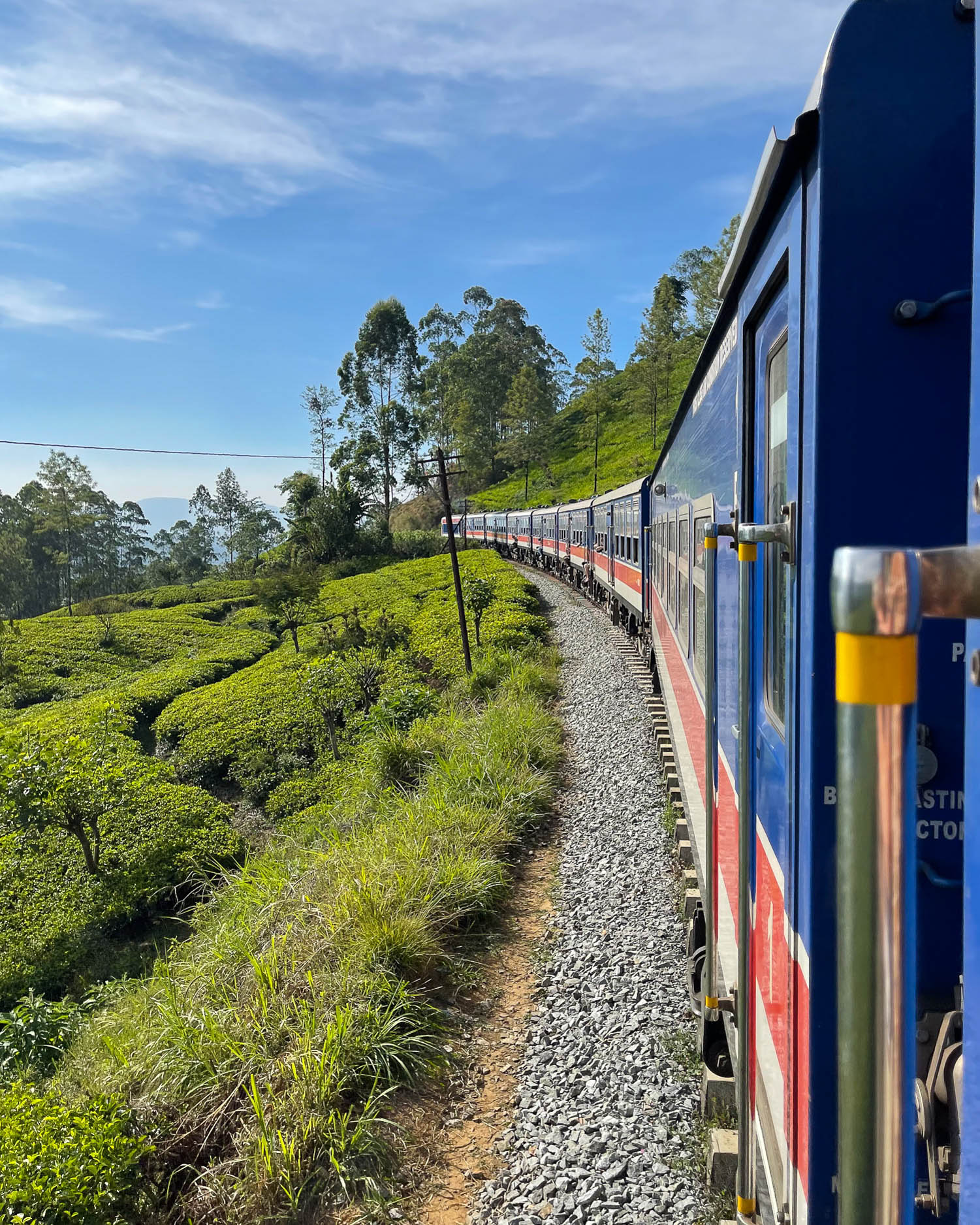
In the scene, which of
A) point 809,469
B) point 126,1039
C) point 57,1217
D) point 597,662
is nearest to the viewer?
point 809,469

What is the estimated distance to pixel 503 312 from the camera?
85688 mm

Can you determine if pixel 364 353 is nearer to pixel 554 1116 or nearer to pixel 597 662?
pixel 597 662

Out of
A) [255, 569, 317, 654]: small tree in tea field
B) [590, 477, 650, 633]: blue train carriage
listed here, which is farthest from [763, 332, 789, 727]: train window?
[255, 569, 317, 654]: small tree in tea field

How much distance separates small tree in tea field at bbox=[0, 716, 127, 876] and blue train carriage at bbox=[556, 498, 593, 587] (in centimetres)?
1438

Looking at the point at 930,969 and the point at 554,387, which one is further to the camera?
the point at 554,387

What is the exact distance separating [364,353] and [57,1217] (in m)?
71.7

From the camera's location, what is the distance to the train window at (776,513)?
2.26 m

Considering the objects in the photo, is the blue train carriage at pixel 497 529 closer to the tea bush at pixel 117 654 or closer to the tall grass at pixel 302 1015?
the tea bush at pixel 117 654

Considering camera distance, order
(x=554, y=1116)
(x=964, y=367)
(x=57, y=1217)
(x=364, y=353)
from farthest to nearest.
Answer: (x=364, y=353)
(x=554, y=1116)
(x=57, y=1217)
(x=964, y=367)

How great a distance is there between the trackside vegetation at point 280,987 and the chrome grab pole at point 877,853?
13.4 ft

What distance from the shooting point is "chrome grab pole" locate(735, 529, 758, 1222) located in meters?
1.87

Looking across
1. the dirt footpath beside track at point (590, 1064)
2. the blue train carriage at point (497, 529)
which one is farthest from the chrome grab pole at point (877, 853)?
the blue train carriage at point (497, 529)

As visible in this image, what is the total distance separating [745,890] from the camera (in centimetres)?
198

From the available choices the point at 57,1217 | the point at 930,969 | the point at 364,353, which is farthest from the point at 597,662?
the point at 364,353
